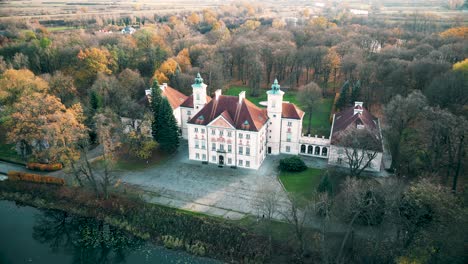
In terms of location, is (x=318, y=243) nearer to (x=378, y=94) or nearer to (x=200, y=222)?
(x=200, y=222)

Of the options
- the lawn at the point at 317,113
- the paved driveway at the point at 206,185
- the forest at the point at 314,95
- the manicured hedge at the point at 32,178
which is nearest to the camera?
the forest at the point at 314,95

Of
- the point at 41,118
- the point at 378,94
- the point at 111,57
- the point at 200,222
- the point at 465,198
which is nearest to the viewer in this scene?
the point at 465,198

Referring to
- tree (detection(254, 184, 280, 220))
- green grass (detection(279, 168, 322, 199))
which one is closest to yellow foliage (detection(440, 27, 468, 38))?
green grass (detection(279, 168, 322, 199))

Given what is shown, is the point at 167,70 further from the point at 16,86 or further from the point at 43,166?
the point at 43,166

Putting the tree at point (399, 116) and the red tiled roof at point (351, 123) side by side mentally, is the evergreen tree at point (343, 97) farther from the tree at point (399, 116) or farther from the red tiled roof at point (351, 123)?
the tree at point (399, 116)

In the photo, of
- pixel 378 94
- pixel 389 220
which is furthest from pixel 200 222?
pixel 378 94

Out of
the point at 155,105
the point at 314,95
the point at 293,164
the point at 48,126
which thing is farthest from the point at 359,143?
the point at 48,126

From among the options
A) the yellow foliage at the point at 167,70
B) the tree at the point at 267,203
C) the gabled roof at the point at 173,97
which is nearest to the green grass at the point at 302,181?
the tree at the point at 267,203
